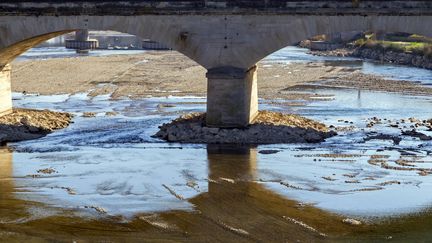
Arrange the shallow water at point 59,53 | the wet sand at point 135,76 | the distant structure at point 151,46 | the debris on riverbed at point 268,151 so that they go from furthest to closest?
the distant structure at point 151,46 < the shallow water at point 59,53 < the wet sand at point 135,76 < the debris on riverbed at point 268,151

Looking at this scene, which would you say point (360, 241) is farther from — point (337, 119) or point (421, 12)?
point (337, 119)

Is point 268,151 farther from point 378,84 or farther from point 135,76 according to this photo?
point 135,76

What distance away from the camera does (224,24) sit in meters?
30.5

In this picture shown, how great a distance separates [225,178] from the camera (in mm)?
24250

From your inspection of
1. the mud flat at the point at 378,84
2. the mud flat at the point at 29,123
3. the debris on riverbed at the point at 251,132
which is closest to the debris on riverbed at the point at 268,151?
the debris on riverbed at the point at 251,132

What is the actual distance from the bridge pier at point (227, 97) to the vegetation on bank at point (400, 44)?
31.8 meters

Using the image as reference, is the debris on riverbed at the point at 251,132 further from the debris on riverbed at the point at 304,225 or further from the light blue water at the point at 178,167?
the debris on riverbed at the point at 304,225

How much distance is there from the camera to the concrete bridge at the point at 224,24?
2894cm

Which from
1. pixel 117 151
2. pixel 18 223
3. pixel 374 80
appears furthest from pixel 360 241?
pixel 374 80

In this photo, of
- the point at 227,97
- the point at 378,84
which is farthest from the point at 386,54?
the point at 227,97

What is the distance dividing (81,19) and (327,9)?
10063 mm

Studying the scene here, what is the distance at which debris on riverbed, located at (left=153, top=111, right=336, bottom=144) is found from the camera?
29719 millimetres

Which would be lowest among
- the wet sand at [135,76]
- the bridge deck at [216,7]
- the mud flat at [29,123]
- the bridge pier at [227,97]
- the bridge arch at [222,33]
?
the wet sand at [135,76]

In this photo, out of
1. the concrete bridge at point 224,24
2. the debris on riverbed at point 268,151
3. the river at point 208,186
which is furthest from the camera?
the concrete bridge at point 224,24
